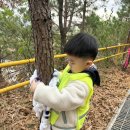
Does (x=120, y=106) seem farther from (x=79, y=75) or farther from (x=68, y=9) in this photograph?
(x=68, y=9)

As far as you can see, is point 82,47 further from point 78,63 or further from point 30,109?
point 30,109

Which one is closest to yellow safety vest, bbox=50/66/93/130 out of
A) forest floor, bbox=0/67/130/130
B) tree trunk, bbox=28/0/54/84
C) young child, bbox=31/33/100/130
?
young child, bbox=31/33/100/130

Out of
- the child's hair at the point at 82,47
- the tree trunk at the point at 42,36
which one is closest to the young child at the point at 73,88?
the child's hair at the point at 82,47

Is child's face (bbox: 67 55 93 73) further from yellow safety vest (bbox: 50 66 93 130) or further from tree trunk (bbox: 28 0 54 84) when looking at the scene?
tree trunk (bbox: 28 0 54 84)

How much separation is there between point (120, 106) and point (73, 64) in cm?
320

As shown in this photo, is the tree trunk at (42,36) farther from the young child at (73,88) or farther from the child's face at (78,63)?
the child's face at (78,63)

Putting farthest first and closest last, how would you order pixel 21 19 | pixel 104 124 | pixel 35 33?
pixel 21 19 → pixel 104 124 → pixel 35 33

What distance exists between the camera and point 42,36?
1.90 m

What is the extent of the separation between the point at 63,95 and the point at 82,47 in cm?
30

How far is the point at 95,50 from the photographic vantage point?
1.65m

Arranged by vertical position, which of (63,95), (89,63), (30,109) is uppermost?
(89,63)

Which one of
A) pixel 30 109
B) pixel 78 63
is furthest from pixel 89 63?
pixel 30 109

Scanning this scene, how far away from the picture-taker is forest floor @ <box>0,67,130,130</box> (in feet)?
10.8

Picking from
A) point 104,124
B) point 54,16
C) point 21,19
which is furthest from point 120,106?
point 54,16
